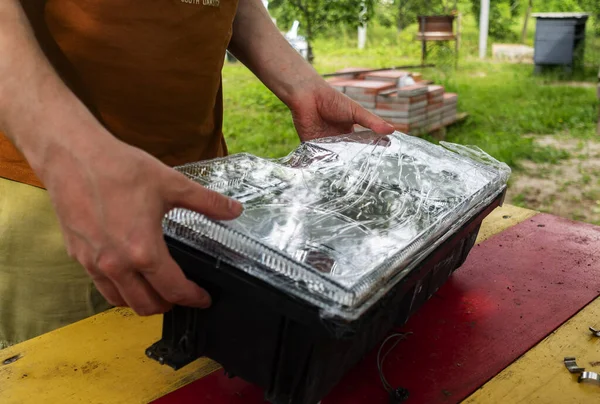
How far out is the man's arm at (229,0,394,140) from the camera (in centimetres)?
146

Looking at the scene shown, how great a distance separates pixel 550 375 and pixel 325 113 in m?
0.78

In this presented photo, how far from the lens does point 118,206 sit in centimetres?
70

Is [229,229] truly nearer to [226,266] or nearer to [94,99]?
[226,266]

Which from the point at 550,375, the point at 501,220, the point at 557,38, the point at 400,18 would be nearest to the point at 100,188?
the point at 550,375

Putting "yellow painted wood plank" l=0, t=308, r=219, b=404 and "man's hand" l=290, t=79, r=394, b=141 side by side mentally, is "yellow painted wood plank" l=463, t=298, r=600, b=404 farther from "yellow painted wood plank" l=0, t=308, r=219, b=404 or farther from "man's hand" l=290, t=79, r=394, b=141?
"man's hand" l=290, t=79, r=394, b=141

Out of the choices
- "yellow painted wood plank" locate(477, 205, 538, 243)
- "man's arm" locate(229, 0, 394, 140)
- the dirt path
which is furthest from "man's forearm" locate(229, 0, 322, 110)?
the dirt path

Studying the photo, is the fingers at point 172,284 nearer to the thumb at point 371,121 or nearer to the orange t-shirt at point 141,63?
the orange t-shirt at point 141,63

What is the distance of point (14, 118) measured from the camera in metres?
0.76

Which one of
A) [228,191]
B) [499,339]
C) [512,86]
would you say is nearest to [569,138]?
[512,86]

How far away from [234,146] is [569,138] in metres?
2.81

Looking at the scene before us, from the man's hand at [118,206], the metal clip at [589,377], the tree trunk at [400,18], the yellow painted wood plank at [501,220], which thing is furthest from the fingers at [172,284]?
the tree trunk at [400,18]

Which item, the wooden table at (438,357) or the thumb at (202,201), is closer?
the thumb at (202,201)

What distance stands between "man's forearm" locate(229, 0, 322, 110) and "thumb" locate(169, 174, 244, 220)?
28.5 inches

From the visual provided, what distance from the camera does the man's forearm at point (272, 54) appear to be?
147 cm
